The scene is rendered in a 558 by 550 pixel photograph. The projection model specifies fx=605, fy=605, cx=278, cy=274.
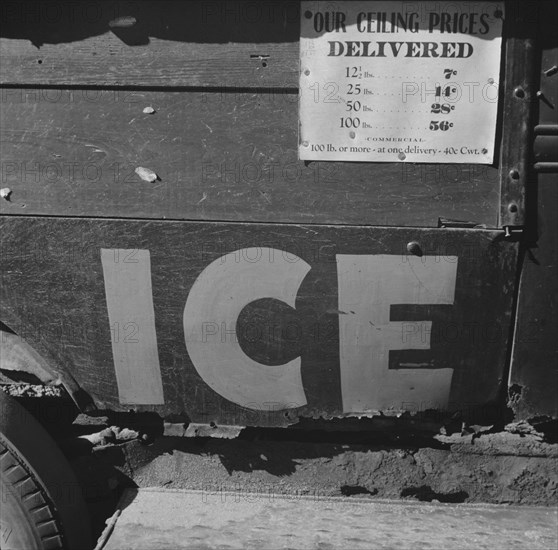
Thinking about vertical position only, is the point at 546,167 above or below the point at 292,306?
above

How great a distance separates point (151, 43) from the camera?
185 centimetres

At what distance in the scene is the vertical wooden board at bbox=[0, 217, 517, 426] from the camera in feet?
6.27

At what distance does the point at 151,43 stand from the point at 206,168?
410mm

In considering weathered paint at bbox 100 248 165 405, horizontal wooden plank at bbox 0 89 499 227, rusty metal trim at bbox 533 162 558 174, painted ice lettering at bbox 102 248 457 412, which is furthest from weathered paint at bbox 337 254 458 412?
weathered paint at bbox 100 248 165 405

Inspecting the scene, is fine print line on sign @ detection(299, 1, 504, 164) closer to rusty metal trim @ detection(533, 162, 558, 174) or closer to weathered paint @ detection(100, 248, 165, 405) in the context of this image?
rusty metal trim @ detection(533, 162, 558, 174)

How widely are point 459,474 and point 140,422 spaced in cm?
115

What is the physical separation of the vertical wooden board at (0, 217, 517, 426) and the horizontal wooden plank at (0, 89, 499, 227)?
0.22 feet

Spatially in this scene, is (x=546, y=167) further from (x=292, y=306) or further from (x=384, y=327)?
(x=292, y=306)

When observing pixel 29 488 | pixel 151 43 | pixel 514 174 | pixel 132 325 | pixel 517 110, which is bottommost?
pixel 29 488

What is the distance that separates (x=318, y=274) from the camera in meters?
1.93

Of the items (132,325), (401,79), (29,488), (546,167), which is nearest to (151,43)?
(401,79)

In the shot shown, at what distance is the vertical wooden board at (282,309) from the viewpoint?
1.91 m

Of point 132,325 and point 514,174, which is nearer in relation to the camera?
point 514,174

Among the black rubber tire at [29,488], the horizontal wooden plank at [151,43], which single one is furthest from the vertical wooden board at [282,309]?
the horizontal wooden plank at [151,43]
